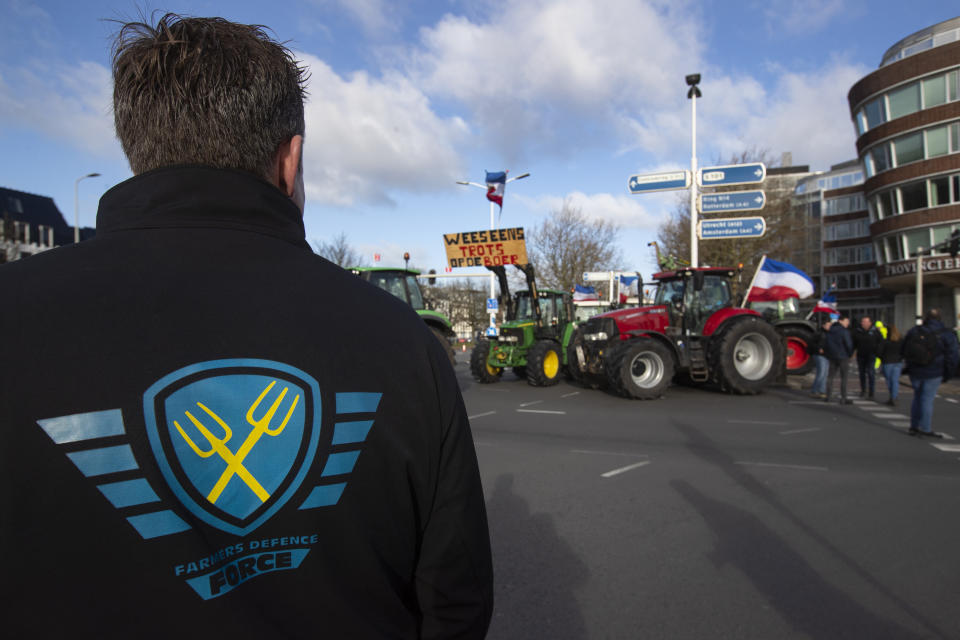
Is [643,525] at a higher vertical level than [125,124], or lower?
lower

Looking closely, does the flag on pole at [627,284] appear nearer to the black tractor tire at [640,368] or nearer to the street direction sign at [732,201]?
the street direction sign at [732,201]

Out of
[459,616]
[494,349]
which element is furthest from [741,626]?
[494,349]

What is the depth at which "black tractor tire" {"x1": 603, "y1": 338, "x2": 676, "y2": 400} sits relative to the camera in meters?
11.7

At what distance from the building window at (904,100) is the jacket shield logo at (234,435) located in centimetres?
4513

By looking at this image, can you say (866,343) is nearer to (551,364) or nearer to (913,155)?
(551,364)

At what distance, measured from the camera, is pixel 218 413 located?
3.27ft

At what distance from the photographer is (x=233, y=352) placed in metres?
1.01

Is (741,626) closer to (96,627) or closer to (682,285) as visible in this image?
(96,627)

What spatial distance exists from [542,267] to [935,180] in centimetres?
2414

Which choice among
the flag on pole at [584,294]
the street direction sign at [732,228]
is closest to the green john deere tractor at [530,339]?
the street direction sign at [732,228]

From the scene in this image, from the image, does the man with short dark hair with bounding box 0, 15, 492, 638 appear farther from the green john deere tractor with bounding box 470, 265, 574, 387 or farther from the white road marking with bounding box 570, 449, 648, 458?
the green john deere tractor with bounding box 470, 265, 574, 387

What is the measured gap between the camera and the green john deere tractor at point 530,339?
573 inches

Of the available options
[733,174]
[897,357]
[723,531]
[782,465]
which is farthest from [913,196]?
[723,531]

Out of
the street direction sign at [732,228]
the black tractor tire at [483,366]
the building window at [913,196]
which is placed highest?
the building window at [913,196]
